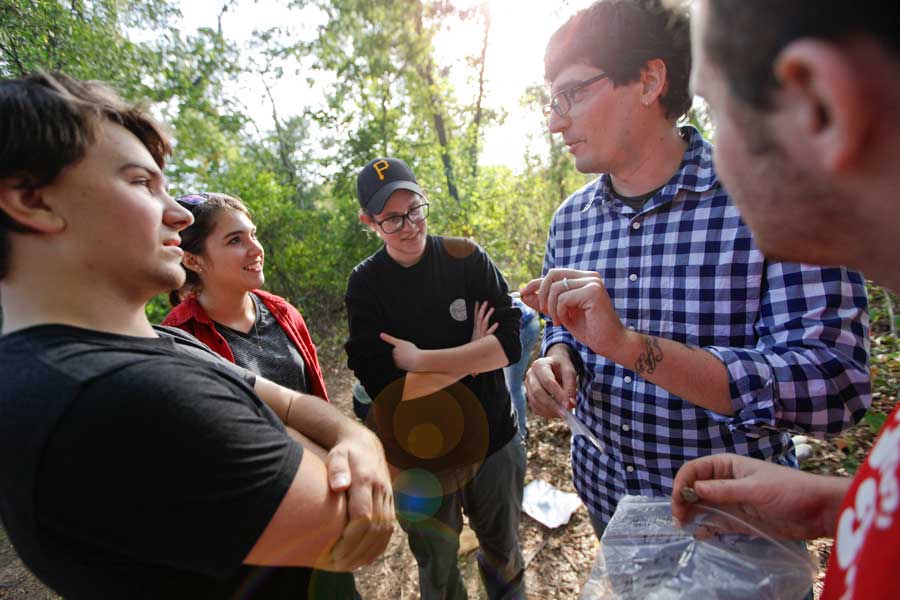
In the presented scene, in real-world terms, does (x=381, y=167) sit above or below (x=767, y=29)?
above

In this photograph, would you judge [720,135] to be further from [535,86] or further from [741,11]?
[535,86]

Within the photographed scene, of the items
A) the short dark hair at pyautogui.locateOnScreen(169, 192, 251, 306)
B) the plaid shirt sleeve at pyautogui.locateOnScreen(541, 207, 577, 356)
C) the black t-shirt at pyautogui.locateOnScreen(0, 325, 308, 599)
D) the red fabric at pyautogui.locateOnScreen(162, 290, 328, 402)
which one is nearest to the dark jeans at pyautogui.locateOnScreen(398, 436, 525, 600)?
the plaid shirt sleeve at pyautogui.locateOnScreen(541, 207, 577, 356)

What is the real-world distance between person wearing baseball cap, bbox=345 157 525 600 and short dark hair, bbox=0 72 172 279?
1.58 metres

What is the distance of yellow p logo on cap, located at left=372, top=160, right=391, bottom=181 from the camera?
2.74 meters

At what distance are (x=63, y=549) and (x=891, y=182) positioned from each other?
5.32 ft

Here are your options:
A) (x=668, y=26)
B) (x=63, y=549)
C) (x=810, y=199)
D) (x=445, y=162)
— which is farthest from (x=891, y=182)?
(x=445, y=162)

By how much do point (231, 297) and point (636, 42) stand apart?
2423mm

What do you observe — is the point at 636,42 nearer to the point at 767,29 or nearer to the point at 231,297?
the point at 767,29

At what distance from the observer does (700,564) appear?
3.67 feet

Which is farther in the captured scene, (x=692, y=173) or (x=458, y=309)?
(x=458, y=309)

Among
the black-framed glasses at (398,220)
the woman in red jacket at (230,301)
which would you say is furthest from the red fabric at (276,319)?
the black-framed glasses at (398,220)

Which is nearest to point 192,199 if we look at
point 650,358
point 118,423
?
point 118,423

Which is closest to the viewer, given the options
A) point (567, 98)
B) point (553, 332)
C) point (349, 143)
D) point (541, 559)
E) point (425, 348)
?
point (567, 98)

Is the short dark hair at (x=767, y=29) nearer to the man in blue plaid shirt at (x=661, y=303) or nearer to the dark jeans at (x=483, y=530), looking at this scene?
the man in blue plaid shirt at (x=661, y=303)
